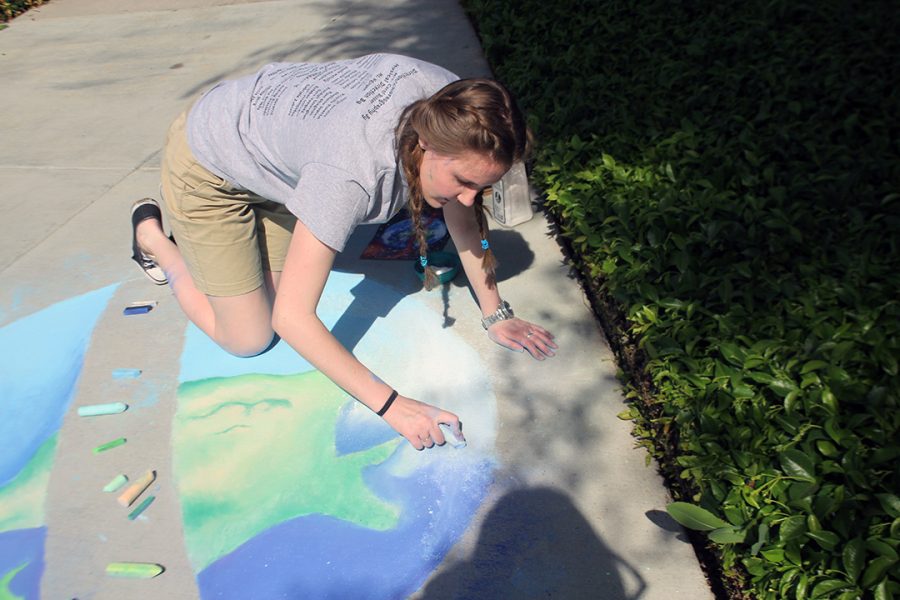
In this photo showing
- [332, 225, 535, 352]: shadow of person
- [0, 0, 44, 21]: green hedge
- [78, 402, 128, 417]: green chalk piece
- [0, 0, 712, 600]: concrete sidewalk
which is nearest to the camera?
[0, 0, 712, 600]: concrete sidewalk

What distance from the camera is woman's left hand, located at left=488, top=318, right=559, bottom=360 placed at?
2861 mm

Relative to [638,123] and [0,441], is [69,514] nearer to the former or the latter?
[0,441]

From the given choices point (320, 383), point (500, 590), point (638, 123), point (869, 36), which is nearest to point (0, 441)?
point (320, 383)

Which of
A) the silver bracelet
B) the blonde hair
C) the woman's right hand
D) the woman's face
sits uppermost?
the blonde hair

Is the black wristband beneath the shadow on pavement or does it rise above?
above

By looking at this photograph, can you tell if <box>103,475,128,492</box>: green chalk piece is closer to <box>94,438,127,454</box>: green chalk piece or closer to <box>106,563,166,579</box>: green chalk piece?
<box>94,438,127,454</box>: green chalk piece

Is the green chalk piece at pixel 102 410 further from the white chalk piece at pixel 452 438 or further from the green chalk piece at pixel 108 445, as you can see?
the white chalk piece at pixel 452 438

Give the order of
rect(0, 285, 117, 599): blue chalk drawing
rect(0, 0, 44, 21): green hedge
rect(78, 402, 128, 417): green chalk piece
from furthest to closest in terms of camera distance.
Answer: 1. rect(0, 0, 44, 21): green hedge
2. rect(78, 402, 128, 417): green chalk piece
3. rect(0, 285, 117, 599): blue chalk drawing

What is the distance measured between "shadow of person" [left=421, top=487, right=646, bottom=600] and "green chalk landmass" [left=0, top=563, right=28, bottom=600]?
1175 millimetres

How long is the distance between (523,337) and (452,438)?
52cm

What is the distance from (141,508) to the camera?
245 cm

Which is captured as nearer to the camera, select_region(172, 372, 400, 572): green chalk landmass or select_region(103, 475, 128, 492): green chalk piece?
select_region(172, 372, 400, 572): green chalk landmass

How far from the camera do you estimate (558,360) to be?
283 cm

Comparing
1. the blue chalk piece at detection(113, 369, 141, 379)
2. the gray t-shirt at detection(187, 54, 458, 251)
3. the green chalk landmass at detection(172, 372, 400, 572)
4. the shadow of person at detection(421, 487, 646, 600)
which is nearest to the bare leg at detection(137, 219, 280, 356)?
the green chalk landmass at detection(172, 372, 400, 572)
